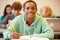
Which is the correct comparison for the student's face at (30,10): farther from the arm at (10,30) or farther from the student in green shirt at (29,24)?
the arm at (10,30)

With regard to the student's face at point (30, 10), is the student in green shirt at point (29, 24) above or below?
below

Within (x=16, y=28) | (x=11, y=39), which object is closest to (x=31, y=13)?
(x=16, y=28)

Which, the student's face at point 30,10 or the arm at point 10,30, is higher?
the student's face at point 30,10

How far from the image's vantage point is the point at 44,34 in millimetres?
1658

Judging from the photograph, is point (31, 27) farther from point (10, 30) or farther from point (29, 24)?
point (10, 30)

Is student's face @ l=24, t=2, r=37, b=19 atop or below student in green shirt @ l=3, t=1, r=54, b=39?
atop

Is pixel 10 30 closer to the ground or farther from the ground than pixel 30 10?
closer to the ground

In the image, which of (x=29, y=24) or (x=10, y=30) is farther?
(x=29, y=24)

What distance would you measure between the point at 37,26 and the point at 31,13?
17 centimetres

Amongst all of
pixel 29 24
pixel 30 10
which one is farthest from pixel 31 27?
pixel 30 10

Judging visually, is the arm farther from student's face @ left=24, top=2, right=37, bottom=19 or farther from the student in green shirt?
student's face @ left=24, top=2, right=37, bottom=19

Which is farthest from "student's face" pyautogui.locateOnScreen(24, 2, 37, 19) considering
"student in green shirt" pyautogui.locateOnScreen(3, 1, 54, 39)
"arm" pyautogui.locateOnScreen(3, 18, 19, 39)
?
"arm" pyautogui.locateOnScreen(3, 18, 19, 39)

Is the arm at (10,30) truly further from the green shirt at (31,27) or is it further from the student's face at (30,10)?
the student's face at (30,10)

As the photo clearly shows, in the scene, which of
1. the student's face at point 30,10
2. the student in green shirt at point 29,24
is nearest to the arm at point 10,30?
the student in green shirt at point 29,24
